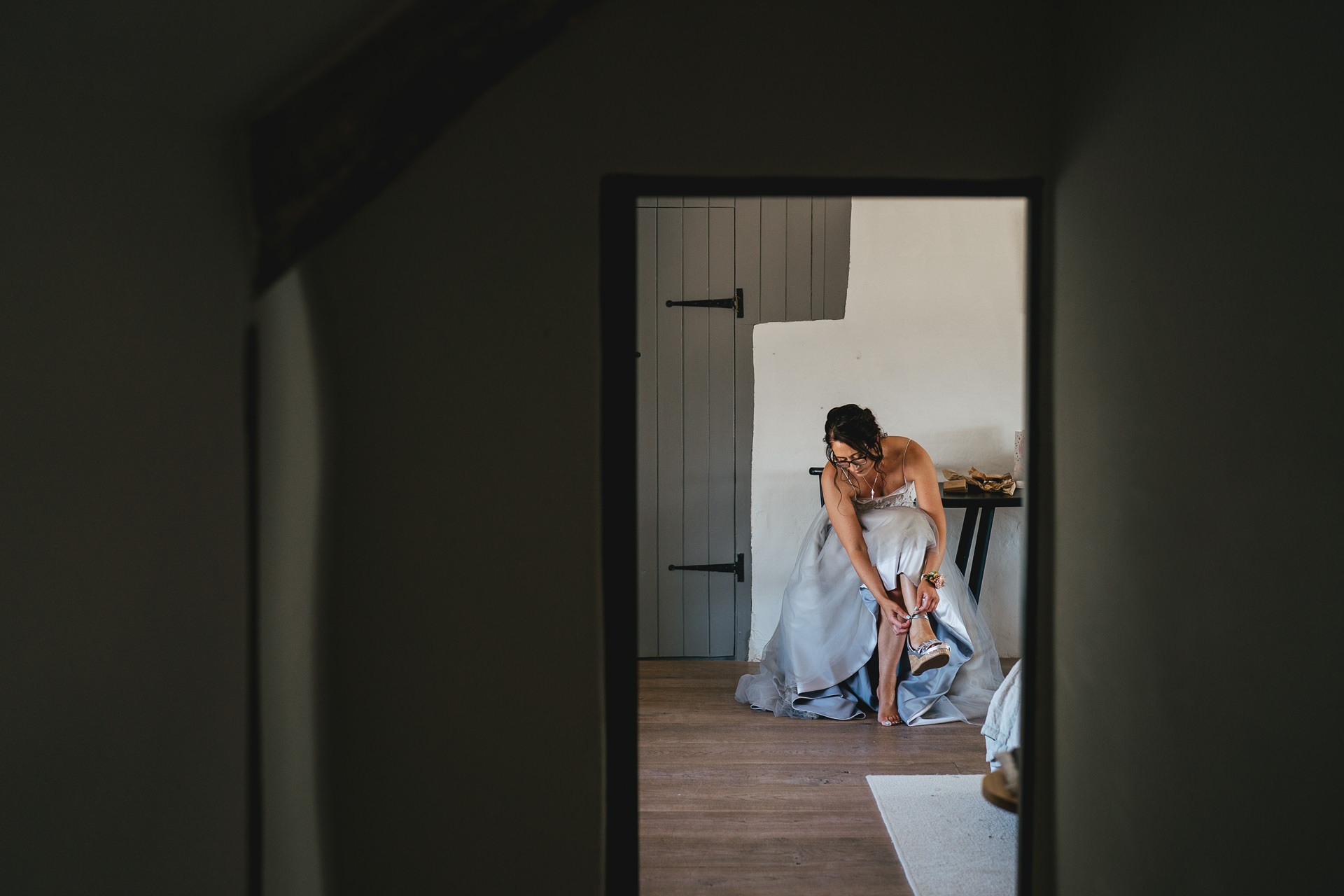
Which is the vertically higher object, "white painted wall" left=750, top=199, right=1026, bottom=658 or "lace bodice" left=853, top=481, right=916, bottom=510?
"white painted wall" left=750, top=199, right=1026, bottom=658

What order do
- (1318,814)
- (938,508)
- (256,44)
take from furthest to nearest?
(938,508)
(256,44)
(1318,814)

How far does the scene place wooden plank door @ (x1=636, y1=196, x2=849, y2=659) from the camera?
392 centimetres

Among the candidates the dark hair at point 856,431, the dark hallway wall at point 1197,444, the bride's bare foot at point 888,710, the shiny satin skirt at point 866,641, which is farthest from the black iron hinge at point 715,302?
the dark hallway wall at point 1197,444

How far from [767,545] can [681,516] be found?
47cm

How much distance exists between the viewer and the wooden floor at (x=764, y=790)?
88.4 inches

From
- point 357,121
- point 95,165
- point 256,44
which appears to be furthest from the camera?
point 357,121

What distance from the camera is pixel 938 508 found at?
3.53 meters

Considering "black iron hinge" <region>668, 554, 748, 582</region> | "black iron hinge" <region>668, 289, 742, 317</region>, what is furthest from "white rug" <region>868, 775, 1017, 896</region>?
"black iron hinge" <region>668, 289, 742, 317</region>

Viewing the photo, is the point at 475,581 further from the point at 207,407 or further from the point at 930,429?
the point at 930,429

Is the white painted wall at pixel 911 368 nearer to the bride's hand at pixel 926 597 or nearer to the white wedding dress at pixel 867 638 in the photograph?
the white wedding dress at pixel 867 638

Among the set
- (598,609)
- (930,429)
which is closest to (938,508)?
(930,429)

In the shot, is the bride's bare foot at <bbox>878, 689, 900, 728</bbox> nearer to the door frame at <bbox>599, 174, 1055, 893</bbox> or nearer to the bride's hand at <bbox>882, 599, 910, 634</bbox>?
the bride's hand at <bbox>882, 599, 910, 634</bbox>

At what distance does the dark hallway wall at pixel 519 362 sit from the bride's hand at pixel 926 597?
2.01 meters

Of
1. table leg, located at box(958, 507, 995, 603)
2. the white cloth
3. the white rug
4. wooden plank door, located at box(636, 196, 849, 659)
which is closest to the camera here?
the white rug
